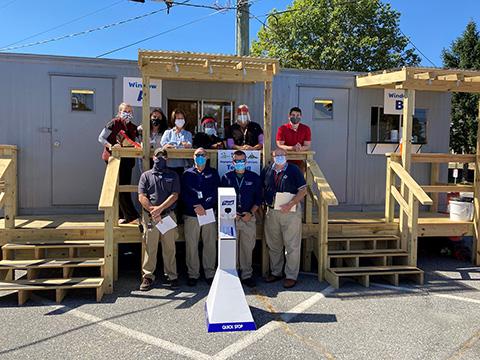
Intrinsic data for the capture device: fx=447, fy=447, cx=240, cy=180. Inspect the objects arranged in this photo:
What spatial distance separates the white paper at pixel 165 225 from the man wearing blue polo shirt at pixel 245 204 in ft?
2.79

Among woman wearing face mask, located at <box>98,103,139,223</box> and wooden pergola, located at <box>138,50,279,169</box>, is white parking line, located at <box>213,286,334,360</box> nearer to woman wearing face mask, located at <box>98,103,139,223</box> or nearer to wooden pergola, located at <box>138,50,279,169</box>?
wooden pergola, located at <box>138,50,279,169</box>

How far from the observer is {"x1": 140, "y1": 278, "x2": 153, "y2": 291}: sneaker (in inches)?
220

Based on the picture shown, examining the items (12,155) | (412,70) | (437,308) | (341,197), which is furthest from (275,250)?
(12,155)

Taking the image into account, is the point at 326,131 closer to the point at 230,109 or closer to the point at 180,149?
the point at 230,109

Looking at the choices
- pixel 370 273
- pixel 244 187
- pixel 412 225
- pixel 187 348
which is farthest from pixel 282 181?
pixel 187 348

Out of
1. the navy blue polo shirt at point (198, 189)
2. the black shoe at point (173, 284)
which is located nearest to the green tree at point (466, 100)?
the navy blue polo shirt at point (198, 189)

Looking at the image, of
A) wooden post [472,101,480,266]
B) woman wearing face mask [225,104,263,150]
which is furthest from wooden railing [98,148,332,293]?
wooden post [472,101,480,266]

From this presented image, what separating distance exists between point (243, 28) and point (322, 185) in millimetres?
7073

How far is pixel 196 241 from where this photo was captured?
5887 millimetres

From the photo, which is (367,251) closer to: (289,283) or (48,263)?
(289,283)

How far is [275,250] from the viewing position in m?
6.14

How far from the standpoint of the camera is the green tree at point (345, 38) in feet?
75.5

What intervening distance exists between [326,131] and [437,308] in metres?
3.98

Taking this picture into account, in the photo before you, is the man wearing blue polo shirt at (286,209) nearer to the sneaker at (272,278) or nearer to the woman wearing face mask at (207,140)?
the sneaker at (272,278)
